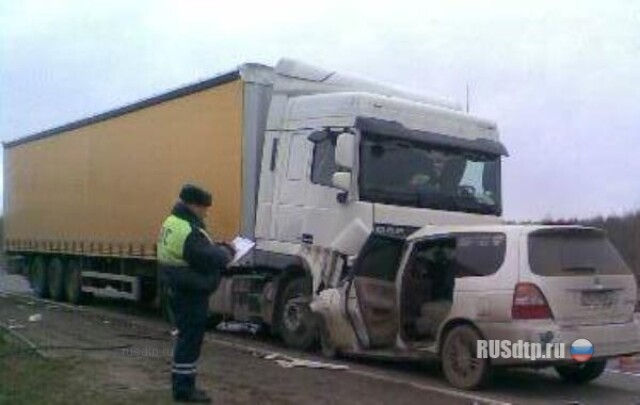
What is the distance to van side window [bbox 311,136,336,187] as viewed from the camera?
39.6 ft

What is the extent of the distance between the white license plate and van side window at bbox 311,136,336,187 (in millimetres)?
3619

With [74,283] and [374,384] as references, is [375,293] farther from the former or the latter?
[74,283]

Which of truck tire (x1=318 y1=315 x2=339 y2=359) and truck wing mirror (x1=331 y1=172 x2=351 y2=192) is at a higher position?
truck wing mirror (x1=331 y1=172 x2=351 y2=192)

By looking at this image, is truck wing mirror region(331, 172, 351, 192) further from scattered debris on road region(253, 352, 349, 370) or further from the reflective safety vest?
the reflective safety vest

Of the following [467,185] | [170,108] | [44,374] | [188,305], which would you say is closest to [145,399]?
[188,305]

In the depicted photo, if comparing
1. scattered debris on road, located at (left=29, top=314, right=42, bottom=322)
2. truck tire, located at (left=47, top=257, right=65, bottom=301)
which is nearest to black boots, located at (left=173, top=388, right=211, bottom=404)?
scattered debris on road, located at (left=29, top=314, right=42, bottom=322)

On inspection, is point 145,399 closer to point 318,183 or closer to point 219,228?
point 318,183

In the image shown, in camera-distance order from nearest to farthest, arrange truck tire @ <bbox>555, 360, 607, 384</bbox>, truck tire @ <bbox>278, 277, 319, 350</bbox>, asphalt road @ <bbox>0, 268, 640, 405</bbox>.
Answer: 1. asphalt road @ <bbox>0, 268, 640, 405</bbox>
2. truck tire @ <bbox>555, 360, 607, 384</bbox>
3. truck tire @ <bbox>278, 277, 319, 350</bbox>

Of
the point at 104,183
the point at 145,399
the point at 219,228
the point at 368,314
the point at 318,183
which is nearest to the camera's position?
the point at 145,399

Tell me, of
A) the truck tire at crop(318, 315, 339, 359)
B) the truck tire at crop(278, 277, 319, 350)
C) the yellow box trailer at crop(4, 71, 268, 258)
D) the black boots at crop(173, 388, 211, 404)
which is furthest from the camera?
the yellow box trailer at crop(4, 71, 268, 258)

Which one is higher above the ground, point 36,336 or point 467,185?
point 467,185

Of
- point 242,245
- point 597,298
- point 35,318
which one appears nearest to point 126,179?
point 35,318

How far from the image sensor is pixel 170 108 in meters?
15.9

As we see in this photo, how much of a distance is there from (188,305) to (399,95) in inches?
254
